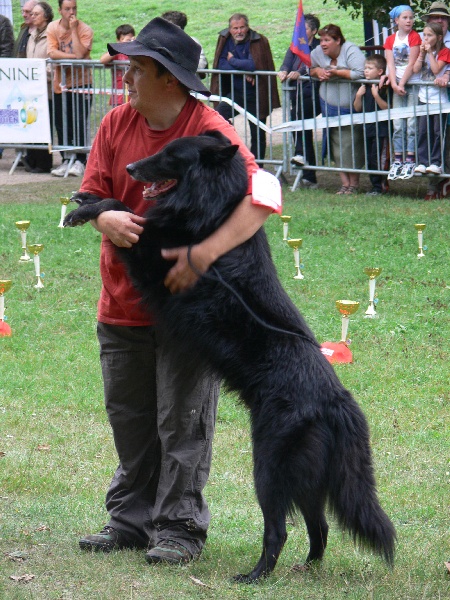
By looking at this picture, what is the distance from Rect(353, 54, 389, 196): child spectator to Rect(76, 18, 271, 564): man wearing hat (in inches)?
341

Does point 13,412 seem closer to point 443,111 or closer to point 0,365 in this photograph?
point 0,365

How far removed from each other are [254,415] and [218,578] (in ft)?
2.16

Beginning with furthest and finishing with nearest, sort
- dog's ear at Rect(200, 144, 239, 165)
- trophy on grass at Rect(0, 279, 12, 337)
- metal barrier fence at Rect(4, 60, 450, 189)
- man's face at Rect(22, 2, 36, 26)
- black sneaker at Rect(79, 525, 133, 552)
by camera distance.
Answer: man's face at Rect(22, 2, 36, 26), metal barrier fence at Rect(4, 60, 450, 189), trophy on grass at Rect(0, 279, 12, 337), black sneaker at Rect(79, 525, 133, 552), dog's ear at Rect(200, 144, 239, 165)

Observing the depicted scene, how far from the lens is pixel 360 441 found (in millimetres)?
3350

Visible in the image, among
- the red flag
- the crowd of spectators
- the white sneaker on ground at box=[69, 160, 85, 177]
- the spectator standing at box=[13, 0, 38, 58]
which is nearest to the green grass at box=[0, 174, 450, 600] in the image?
the crowd of spectators

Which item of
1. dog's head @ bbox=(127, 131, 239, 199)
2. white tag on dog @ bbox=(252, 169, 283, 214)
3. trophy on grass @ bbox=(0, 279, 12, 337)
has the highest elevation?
dog's head @ bbox=(127, 131, 239, 199)

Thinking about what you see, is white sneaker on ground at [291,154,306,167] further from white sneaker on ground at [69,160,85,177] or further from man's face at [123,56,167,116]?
man's face at [123,56,167,116]

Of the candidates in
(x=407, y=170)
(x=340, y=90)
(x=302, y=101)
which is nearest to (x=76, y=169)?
(x=302, y=101)

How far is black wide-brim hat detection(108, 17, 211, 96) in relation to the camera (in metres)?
3.36

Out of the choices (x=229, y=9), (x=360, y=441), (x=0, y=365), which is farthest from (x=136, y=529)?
(x=229, y=9)

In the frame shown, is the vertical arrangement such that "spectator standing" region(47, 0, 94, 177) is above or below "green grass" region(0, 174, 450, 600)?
above

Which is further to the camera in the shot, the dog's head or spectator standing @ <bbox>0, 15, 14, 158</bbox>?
spectator standing @ <bbox>0, 15, 14, 158</bbox>

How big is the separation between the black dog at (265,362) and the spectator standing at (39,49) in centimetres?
1083

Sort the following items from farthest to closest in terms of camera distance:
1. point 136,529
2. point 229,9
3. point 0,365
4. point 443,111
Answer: point 229,9 → point 443,111 → point 0,365 → point 136,529
